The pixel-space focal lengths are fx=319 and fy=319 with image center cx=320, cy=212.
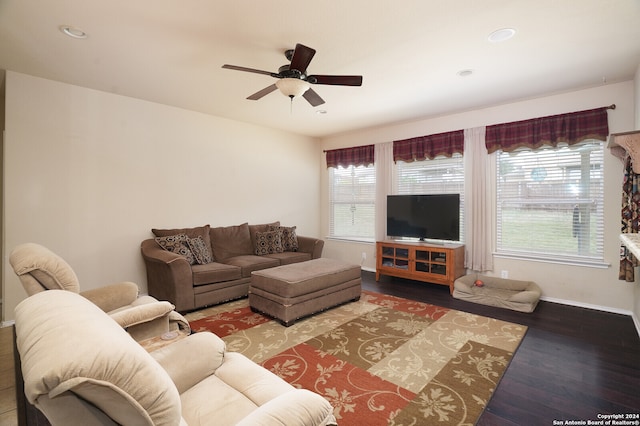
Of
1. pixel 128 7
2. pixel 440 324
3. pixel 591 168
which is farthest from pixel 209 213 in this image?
pixel 591 168

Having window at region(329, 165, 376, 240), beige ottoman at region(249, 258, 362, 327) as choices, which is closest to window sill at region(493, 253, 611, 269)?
beige ottoman at region(249, 258, 362, 327)

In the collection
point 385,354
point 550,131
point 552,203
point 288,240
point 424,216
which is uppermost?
point 550,131

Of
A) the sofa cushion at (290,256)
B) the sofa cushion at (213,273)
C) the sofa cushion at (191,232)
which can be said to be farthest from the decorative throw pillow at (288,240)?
the sofa cushion at (213,273)

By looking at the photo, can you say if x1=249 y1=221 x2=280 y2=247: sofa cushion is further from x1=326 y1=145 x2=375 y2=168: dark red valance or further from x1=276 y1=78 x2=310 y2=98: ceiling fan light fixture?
x1=276 y1=78 x2=310 y2=98: ceiling fan light fixture

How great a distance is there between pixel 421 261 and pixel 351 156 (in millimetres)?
2421

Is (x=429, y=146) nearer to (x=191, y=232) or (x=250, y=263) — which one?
(x=250, y=263)

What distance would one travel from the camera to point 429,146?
5.05 metres

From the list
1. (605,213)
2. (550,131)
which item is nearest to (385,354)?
(605,213)

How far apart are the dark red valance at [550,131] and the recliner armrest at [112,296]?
4.58 m

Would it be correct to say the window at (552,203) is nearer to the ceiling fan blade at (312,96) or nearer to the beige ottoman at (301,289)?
the beige ottoman at (301,289)

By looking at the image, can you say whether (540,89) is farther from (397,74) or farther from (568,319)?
(568,319)

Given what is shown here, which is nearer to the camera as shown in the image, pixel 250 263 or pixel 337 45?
pixel 337 45

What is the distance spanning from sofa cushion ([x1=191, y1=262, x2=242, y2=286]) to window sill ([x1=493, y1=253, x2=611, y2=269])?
3591 mm

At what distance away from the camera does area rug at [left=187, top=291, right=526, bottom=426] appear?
2045 millimetres
